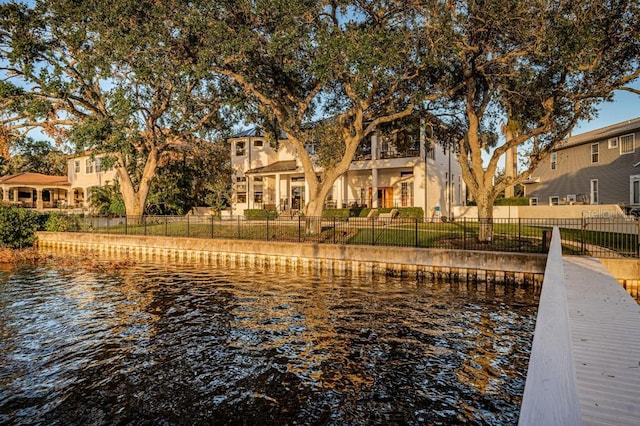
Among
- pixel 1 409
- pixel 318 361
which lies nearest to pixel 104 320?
pixel 1 409

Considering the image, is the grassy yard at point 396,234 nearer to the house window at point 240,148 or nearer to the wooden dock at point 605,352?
the wooden dock at point 605,352

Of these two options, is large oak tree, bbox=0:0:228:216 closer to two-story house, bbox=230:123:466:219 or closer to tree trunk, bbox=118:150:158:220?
tree trunk, bbox=118:150:158:220

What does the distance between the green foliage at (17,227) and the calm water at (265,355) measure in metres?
15.0

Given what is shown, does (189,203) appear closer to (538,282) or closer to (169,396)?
(538,282)

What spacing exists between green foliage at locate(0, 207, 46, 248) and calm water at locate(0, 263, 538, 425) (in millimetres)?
14986

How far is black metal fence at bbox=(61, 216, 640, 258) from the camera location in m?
16.2

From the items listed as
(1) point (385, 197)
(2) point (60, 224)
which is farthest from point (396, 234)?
(2) point (60, 224)

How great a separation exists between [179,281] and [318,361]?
9.55 metres

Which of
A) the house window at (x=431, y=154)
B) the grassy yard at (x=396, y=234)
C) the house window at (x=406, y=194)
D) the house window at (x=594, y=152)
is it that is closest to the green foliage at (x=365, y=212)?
the house window at (x=406, y=194)

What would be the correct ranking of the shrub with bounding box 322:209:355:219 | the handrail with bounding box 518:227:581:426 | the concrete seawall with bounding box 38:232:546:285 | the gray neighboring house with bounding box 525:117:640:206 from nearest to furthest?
the handrail with bounding box 518:227:581:426
the concrete seawall with bounding box 38:232:546:285
the gray neighboring house with bounding box 525:117:640:206
the shrub with bounding box 322:209:355:219

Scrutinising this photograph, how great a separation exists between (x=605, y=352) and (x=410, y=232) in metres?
15.5

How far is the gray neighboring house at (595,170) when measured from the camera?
93.4 ft

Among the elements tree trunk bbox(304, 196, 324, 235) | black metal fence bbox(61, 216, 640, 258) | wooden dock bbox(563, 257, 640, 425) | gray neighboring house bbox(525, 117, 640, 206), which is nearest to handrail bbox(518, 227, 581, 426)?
wooden dock bbox(563, 257, 640, 425)

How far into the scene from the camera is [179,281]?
607 inches
